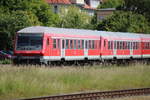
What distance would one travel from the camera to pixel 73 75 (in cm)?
2483

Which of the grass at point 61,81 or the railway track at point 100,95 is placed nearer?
the railway track at point 100,95

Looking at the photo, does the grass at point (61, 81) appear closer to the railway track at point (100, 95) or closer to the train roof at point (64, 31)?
the railway track at point (100, 95)

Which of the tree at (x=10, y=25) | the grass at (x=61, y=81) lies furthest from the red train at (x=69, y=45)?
the tree at (x=10, y=25)

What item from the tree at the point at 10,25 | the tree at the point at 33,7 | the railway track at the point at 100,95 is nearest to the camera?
the railway track at the point at 100,95

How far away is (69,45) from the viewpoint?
35.6 meters

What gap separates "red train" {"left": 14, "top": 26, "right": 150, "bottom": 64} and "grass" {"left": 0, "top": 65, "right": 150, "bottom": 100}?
21.7ft

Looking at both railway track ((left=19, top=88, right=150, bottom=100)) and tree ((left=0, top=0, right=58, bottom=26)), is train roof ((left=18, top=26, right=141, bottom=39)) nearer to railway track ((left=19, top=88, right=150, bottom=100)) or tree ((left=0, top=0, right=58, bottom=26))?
railway track ((left=19, top=88, right=150, bottom=100))

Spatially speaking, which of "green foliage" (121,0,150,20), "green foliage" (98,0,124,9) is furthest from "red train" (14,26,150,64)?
"green foliage" (98,0,124,9)

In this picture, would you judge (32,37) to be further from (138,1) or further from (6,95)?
(138,1)

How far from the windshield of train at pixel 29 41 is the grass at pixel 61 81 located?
674 cm

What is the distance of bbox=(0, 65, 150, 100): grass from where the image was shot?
67.6 feet

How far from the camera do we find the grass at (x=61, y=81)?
2061cm

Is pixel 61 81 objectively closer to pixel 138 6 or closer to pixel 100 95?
pixel 100 95

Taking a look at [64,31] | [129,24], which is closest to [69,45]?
[64,31]
